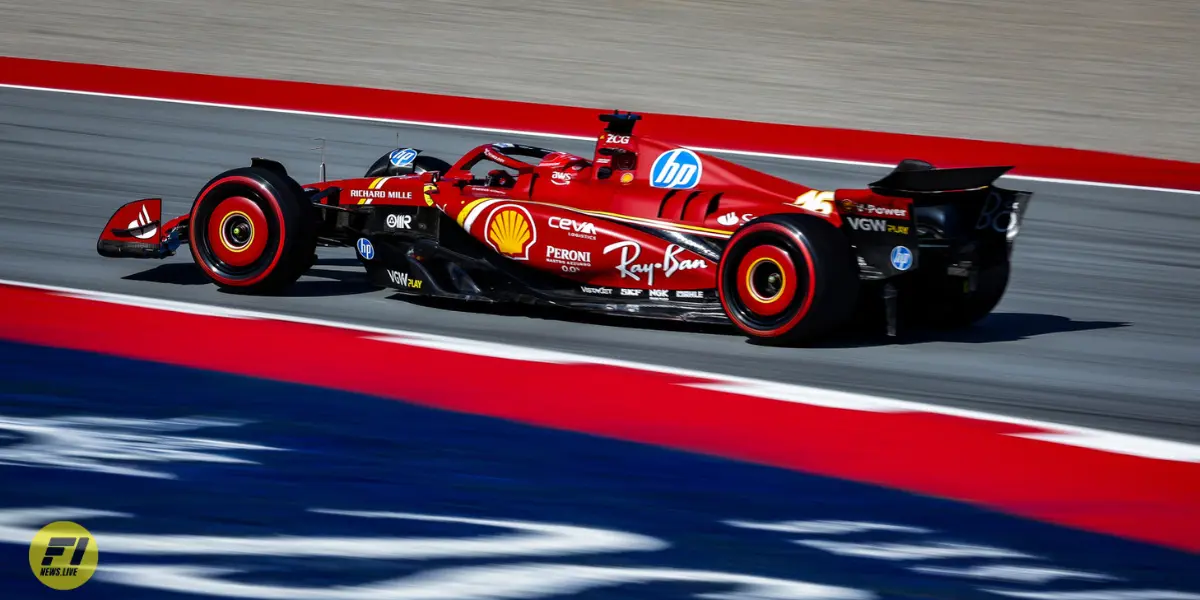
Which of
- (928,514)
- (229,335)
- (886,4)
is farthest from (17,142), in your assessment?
(886,4)

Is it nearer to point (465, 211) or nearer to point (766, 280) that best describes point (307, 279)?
point (465, 211)

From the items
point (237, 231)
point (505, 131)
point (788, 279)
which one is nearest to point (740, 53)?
point (505, 131)

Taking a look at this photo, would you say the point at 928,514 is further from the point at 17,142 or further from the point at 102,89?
the point at 102,89

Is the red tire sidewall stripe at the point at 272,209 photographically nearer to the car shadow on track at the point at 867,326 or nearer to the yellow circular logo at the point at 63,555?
the car shadow on track at the point at 867,326

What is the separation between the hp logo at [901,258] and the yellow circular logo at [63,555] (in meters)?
4.28

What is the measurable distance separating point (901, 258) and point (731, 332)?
1244 millimetres

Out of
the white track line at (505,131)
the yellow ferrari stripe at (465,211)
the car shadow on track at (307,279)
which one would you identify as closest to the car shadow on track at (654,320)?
the car shadow on track at (307,279)

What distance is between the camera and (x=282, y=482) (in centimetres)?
585

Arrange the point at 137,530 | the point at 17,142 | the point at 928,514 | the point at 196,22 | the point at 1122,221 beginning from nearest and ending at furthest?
the point at 137,530 → the point at 928,514 → the point at 1122,221 → the point at 17,142 → the point at 196,22

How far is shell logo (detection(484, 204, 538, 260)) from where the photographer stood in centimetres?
870

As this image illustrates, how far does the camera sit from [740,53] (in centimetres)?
2141

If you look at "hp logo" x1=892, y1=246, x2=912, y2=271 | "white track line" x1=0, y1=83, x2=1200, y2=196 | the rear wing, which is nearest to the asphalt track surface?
"white track line" x1=0, y1=83, x2=1200, y2=196

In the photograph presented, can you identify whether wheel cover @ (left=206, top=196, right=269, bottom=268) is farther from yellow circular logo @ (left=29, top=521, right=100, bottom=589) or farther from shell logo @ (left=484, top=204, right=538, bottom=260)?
yellow circular logo @ (left=29, top=521, right=100, bottom=589)

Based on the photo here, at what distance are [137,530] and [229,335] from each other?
9.87 feet
